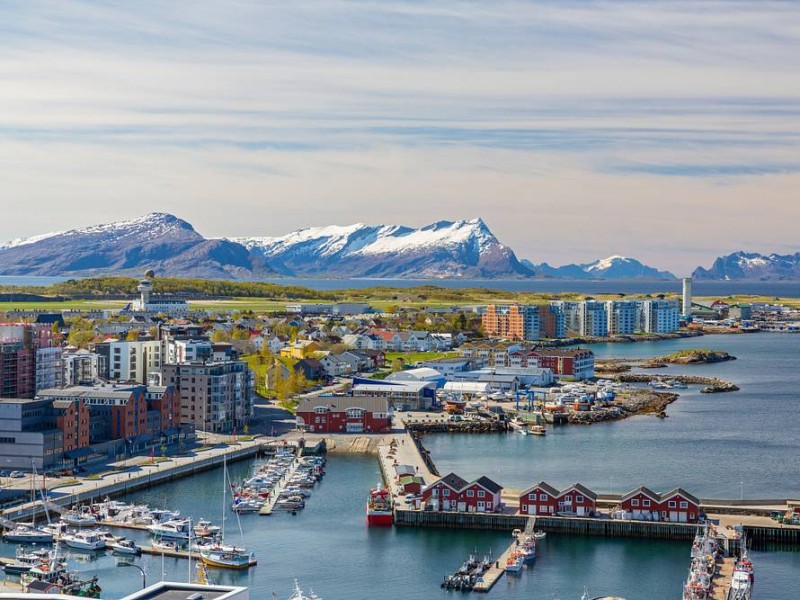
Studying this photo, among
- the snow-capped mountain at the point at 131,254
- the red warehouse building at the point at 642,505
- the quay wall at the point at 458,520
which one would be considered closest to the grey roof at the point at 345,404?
the quay wall at the point at 458,520

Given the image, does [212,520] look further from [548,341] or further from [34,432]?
[548,341]

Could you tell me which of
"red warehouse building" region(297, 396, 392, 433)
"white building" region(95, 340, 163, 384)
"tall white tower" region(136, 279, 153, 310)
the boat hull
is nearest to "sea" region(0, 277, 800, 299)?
"tall white tower" region(136, 279, 153, 310)

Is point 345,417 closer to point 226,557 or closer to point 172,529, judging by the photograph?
point 172,529

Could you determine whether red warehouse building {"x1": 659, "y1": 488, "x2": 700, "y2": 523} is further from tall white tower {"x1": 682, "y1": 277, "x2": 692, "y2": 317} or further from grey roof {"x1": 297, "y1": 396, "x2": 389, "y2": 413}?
tall white tower {"x1": 682, "y1": 277, "x2": 692, "y2": 317}

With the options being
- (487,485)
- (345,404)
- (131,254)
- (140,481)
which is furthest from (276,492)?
(131,254)

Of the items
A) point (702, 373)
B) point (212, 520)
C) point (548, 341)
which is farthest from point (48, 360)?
point (548, 341)

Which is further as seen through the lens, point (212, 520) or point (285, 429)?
point (285, 429)

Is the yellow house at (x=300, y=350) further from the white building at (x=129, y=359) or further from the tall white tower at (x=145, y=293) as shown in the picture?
the tall white tower at (x=145, y=293)
